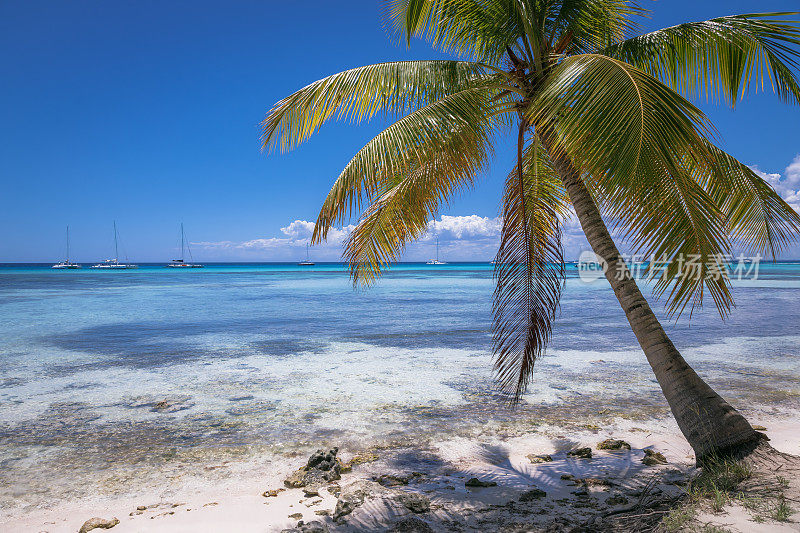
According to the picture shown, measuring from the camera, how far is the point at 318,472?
16.2ft

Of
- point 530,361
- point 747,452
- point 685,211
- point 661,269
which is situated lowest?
point 747,452

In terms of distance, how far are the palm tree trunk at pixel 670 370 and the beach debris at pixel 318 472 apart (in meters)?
3.38

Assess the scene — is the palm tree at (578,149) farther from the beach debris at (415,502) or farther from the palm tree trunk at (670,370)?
the beach debris at (415,502)

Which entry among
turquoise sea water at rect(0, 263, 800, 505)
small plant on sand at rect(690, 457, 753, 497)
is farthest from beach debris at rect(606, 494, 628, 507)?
turquoise sea water at rect(0, 263, 800, 505)

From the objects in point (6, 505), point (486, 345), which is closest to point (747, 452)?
point (6, 505)

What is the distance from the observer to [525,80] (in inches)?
183

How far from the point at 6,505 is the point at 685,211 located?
22.1 ft

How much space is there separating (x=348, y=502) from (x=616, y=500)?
244 centimetres

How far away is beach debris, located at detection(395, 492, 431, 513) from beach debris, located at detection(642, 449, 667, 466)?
258 centimetres

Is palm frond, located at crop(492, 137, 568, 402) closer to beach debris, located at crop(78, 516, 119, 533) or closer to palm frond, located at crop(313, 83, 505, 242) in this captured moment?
palm frond, located at crop(313, 83, 505, 242)

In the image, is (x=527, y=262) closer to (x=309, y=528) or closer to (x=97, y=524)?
(x=309, y=528)

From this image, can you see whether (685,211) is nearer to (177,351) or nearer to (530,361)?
(530,361)

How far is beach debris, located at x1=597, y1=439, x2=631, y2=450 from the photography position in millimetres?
5684

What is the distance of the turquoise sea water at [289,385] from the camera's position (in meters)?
6.12
